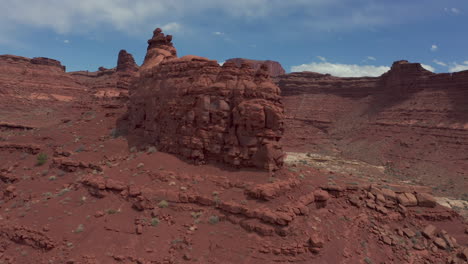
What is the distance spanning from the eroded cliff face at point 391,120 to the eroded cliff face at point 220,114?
77.2 ft

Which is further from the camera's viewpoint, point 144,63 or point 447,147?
point 447,147

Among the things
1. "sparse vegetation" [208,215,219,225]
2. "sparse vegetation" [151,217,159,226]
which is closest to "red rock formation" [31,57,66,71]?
"sparse vegetation" [151,217,159,226]

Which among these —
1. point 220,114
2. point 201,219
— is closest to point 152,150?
point 220,114

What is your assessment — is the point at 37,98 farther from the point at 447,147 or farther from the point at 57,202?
the point at 447,147

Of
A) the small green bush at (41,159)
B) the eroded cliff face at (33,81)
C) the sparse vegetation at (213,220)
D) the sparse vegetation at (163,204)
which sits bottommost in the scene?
the sparse vegetation at (213,220)

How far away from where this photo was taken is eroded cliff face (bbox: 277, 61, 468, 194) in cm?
3472

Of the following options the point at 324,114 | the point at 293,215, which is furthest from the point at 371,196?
the point at 324,114

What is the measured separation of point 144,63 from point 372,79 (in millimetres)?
55235

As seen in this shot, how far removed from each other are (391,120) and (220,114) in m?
44.5

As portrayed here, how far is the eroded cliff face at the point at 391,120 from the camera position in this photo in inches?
1367

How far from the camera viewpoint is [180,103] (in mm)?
14195

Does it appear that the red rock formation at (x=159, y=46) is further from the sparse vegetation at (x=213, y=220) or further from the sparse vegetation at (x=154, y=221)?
the sparse vegetation at (x=213, y=220)

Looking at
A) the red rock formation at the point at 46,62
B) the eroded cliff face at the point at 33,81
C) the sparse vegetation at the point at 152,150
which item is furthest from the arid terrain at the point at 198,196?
the red rock formation at the point at 46,62

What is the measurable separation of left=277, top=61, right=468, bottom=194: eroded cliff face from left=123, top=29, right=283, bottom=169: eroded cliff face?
2353cm
